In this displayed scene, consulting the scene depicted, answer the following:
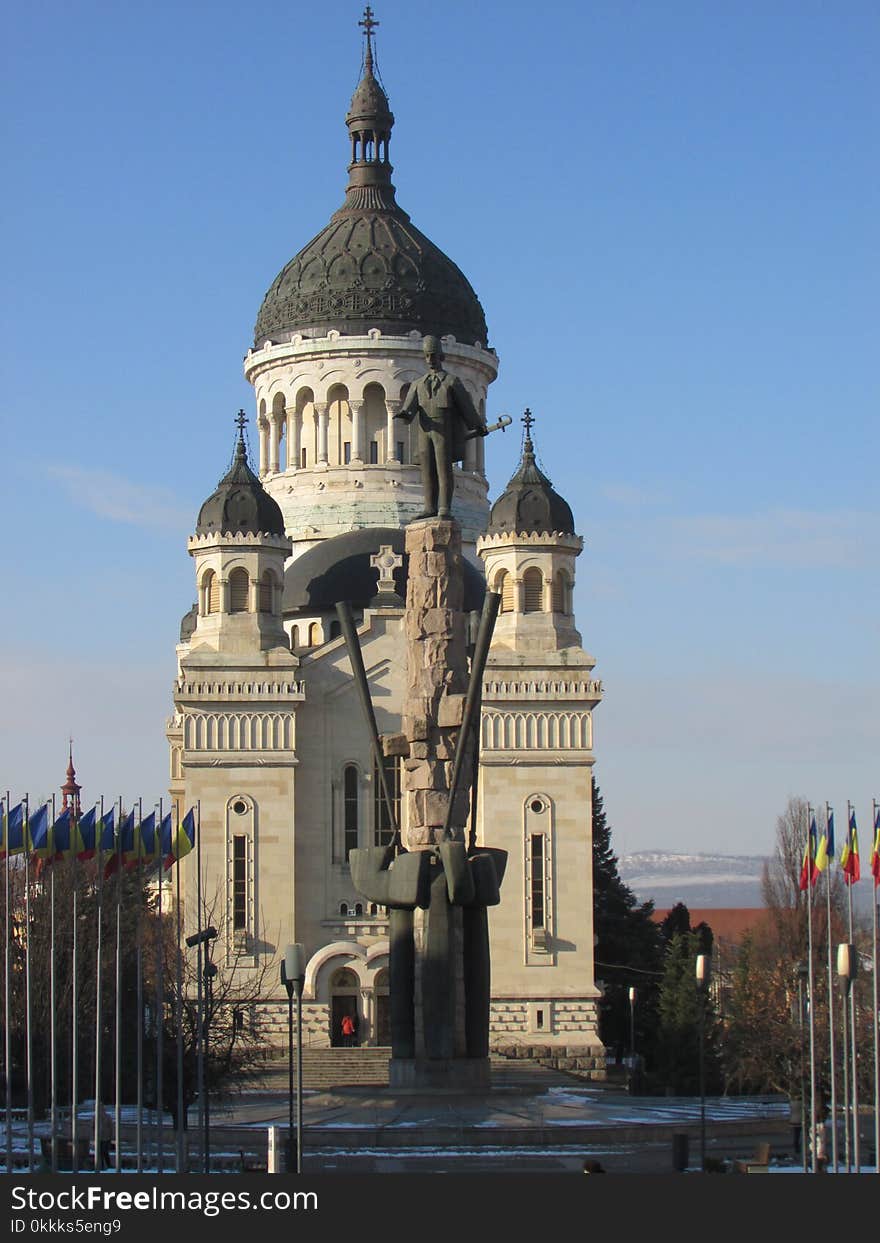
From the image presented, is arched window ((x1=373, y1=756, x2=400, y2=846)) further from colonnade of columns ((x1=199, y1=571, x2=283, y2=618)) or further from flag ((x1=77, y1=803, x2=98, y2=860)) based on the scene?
flag ((x1=77, y1=803, x2=98, y2=860))

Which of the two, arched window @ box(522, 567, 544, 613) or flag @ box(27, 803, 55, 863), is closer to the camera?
flag @ box(27, 803, 55, 863)

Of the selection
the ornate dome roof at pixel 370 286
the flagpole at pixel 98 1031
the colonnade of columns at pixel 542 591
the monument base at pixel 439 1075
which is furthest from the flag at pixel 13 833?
the ornate dome roof at pixel 370 286

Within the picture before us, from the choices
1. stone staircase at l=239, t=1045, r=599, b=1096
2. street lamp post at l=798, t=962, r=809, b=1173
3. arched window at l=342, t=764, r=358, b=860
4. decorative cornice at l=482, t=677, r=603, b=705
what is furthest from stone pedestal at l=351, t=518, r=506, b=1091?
arched window at l=342, t=764, r=358, b=860

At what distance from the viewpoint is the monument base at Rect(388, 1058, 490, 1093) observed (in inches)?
1754

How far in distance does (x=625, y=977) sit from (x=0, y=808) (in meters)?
32.9

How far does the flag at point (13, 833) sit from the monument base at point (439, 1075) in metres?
10.6

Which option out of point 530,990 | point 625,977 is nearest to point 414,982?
point 530,990

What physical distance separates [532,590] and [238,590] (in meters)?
8.39

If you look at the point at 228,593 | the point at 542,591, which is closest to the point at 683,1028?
the point at 542,591

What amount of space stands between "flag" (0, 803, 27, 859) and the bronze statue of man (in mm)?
11126

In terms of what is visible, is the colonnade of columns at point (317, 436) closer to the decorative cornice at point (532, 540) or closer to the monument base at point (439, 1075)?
the decorative cornice at point (532, 540)

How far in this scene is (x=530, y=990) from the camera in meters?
71.0

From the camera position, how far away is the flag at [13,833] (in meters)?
52.4

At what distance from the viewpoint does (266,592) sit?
74.1 metres
